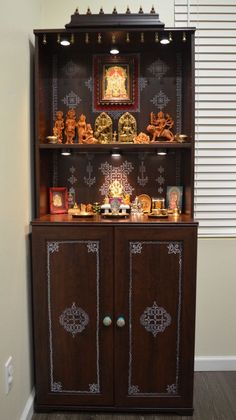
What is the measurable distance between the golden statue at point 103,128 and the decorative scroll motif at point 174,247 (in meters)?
0.76

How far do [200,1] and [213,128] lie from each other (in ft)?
2.61

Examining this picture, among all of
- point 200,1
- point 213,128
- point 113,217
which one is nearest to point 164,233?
point 113,217

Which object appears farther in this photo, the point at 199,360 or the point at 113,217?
the point at 199,360

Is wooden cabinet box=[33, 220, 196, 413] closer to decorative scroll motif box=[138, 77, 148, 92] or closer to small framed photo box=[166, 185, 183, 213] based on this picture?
small framed photo box=[166, 185, 183, 213]

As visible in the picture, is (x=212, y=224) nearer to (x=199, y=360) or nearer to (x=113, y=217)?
(x=113, y=217)

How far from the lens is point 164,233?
194 cm

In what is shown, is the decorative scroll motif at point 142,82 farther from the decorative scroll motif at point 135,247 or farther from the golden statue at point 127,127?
the decorative scroll motif at point 135,247

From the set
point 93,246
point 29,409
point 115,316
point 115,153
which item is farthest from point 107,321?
point 115,153

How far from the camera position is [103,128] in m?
2.28

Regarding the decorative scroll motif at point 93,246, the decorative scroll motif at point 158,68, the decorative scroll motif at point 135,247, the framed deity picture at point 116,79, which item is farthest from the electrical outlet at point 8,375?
the decorative scroll motif at point 158,68

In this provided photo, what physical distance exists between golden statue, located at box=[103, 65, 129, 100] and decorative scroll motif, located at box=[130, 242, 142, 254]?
0.95 m

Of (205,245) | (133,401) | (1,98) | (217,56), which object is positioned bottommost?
(133,401)

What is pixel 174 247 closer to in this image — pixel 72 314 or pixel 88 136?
pixel 72 314

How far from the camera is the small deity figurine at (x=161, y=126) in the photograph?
2219mm
